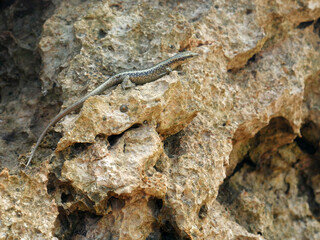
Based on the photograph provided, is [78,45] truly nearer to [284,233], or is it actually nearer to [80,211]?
[80,211]

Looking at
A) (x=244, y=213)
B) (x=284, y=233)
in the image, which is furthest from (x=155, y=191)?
(x=284, y=233)

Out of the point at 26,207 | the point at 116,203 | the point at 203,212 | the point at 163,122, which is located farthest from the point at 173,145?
the point at 26,207

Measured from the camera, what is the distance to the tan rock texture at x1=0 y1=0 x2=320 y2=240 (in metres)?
3.60

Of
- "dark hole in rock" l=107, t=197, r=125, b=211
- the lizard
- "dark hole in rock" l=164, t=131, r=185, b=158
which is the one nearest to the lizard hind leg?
the lizard

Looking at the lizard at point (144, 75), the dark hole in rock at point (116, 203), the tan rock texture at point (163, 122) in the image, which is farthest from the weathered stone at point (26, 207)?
the lizard at point (144, 75)

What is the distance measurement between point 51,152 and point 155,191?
121 centimetres

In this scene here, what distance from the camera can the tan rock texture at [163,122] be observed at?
3.60 metres

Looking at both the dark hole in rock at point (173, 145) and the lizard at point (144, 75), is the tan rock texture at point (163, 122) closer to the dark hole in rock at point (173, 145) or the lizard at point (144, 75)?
the dark hole in rock at point (173, 145)

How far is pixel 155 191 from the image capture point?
11.8 feet

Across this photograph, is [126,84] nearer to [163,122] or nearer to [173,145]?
[163,122]

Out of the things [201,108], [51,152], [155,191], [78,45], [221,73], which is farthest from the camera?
[221,73]

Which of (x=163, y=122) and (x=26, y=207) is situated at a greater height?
(x=163, y=122)

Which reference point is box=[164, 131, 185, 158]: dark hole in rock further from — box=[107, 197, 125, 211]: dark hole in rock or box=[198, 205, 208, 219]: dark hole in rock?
box=[107, 197, 125, 211]: dark hole in rock

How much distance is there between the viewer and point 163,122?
4105 millimetres
